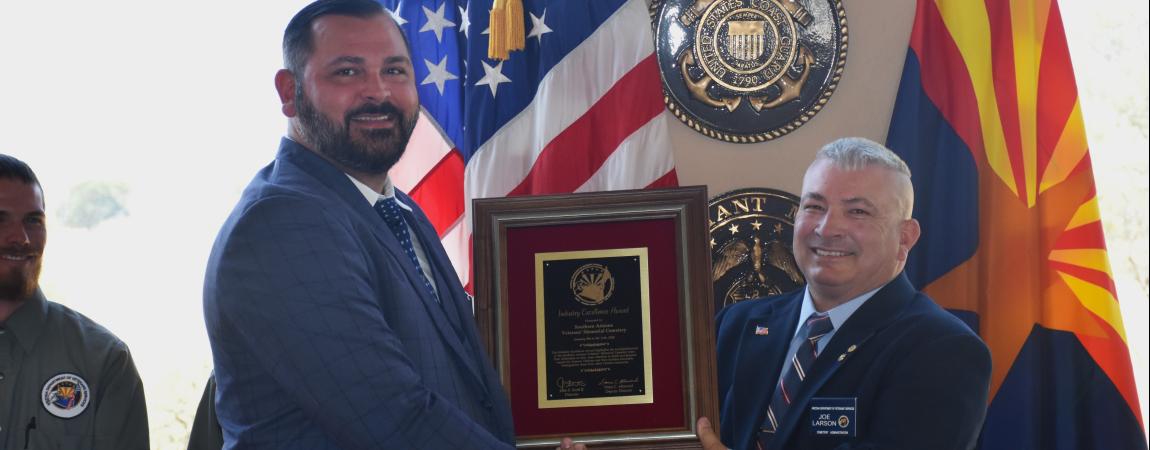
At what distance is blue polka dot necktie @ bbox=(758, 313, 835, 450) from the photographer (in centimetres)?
317

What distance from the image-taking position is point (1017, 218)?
4.21 metres

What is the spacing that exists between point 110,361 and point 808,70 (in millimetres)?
2778

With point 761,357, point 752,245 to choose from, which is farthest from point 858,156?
point 752,245

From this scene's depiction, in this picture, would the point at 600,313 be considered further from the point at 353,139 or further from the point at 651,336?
the point at 353,139

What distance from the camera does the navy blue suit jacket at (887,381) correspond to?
9.53 ft

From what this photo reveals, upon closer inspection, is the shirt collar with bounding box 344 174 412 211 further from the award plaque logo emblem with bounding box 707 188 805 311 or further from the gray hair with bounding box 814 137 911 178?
the award plaque logo emblem with bounding box 707 188 805 311

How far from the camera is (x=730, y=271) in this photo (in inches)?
175

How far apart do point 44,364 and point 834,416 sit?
7.81 feet

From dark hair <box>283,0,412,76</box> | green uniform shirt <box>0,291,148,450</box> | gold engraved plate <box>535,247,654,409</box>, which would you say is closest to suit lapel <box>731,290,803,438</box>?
gold engraved plate <box>535,247,654,409</box>

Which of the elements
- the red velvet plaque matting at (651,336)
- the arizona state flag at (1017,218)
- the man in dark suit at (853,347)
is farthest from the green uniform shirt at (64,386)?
the arizona state flag at (1017,218)

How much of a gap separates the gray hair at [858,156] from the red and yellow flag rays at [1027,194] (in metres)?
1.10

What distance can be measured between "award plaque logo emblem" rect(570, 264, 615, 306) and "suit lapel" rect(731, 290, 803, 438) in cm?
57

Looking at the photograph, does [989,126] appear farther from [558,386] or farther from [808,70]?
[558,386]

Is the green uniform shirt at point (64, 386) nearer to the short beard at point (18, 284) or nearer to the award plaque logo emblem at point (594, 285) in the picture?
the short beard at point (18, 284)
